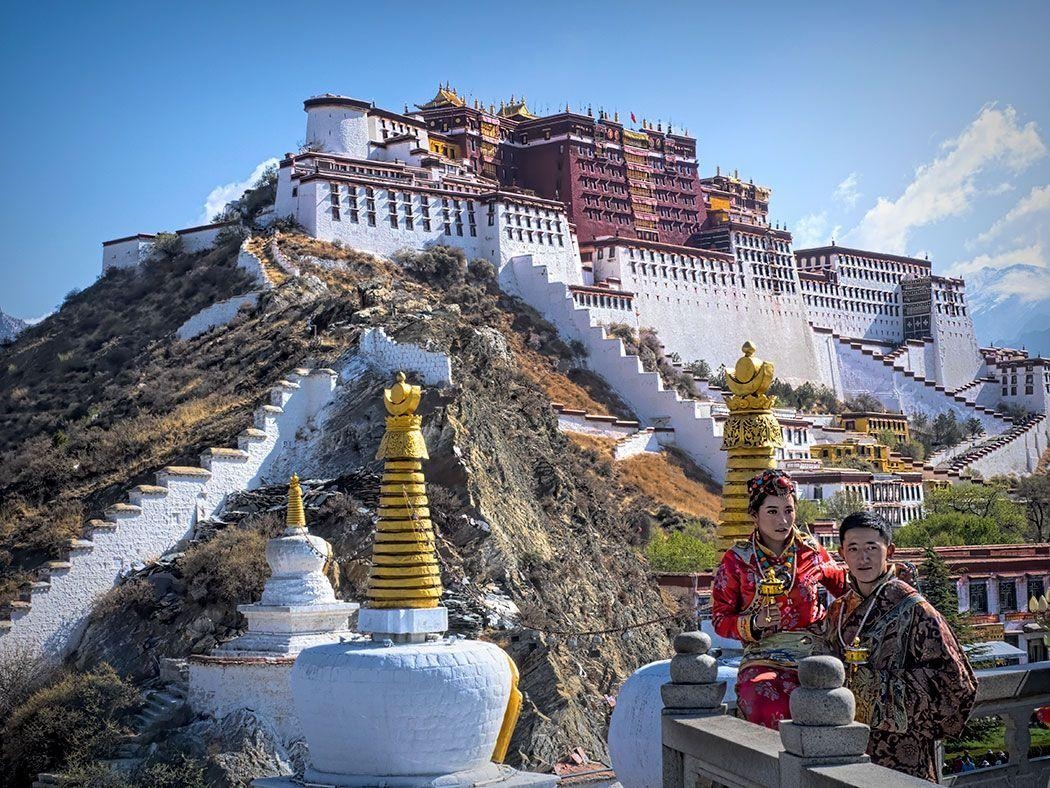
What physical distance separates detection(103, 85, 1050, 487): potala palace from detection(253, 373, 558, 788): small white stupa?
4249cm

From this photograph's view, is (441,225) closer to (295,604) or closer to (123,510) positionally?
(123,510)

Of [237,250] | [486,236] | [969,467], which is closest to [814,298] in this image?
[969,467]

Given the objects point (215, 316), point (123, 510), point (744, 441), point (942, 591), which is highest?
point (215, 316)

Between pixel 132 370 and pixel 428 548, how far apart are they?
1409 inches

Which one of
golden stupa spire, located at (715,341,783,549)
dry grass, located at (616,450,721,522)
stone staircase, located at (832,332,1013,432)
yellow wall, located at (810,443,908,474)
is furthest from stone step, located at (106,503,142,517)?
stone staircase, located at (832,332,1013,432)

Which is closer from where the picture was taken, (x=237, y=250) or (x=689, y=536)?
(x=689, y=536)

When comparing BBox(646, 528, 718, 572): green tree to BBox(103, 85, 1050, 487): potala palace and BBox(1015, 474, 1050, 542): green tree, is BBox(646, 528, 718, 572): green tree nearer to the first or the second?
BBox(103, 85, 1050, 487): potala palace

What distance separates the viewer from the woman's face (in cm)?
979

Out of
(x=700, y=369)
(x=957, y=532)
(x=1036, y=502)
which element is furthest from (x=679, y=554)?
(x=700, y=369)

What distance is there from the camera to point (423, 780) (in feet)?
49.1

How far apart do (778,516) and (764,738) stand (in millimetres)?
2000

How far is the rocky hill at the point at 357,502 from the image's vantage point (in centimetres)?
2600

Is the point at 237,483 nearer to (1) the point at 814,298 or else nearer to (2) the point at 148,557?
(2) the point at 148,557

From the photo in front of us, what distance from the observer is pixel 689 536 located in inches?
1912
